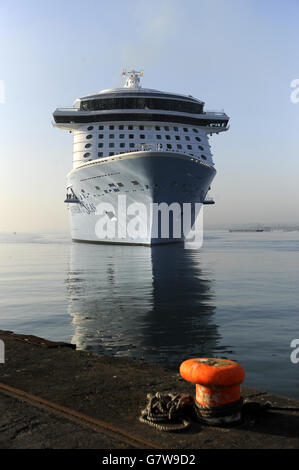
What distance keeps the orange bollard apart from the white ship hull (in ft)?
109

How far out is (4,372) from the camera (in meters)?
6.76

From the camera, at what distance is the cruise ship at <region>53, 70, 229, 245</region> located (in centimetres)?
3900

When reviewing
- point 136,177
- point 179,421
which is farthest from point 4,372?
point 136,177

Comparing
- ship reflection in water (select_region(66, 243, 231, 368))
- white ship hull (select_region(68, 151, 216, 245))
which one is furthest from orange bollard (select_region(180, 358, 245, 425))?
white ship hull (select_region(68, 151, 216, 245))

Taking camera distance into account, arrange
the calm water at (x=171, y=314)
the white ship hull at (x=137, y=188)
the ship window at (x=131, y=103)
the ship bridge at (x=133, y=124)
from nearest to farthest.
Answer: the calm water at (x=171, y=314) → the white ship hull at (x=137, y=188) → the ship bridge at (x=133, y=124) → the ship window at (x=131, y=103)

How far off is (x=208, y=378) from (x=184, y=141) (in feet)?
156

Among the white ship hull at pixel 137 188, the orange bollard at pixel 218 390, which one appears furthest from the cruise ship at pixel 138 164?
the orange bollard at pixel 218 390

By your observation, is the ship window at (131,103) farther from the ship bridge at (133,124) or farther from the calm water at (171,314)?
the calm water at (171,314)

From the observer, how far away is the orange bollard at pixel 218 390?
4676mm

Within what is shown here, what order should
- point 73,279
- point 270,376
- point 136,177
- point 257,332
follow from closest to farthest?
point 270,376
point 257,332
point 73,279
point 136,177

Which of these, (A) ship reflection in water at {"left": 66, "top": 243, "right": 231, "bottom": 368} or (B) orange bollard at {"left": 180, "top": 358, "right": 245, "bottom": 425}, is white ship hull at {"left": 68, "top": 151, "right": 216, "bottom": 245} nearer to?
(A) ship reflection in water at {"left": 66, "top": 243, "right": 231, "bottom": 368}

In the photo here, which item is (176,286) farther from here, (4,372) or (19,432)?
(19,432)

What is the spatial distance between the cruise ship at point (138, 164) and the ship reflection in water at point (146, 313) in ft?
48.2

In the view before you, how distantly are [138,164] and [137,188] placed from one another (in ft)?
8.07
